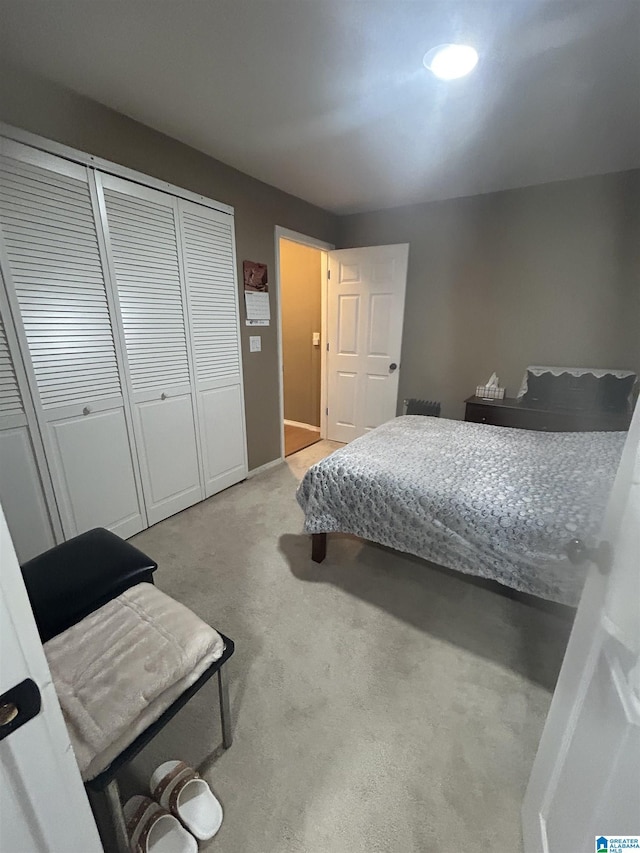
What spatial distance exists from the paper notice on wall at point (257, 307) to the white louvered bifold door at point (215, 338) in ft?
0.44

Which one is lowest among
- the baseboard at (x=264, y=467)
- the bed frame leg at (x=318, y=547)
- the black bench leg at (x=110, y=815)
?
the baseboard at (x=264, y=467)

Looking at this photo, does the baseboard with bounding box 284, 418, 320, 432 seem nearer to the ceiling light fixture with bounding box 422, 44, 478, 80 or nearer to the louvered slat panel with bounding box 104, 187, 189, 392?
the louvered slat panel with bounding box 104, 187, 189, 392

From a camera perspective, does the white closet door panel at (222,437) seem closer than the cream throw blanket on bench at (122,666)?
No

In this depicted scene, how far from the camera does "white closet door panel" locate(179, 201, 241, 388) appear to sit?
2.46 meters

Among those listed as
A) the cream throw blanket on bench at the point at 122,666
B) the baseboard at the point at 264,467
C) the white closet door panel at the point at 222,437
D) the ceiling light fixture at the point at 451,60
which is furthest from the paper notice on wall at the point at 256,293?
the cream throw blanket on bench at the point at 122,666

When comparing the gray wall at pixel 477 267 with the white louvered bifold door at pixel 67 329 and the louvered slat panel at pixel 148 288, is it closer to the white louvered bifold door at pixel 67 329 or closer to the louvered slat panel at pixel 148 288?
the louvered slat panel at pixel 148 288

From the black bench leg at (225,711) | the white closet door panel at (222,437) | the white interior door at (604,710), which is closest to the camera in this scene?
the white interior door at (604,710)

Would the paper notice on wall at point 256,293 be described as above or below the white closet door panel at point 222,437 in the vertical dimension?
above

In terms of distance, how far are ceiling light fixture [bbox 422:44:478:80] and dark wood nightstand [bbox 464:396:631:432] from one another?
222 centimetres

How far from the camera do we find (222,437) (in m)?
2.96

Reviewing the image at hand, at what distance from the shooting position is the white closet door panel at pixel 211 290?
2465 millimetres

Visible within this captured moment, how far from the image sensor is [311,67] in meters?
1.59

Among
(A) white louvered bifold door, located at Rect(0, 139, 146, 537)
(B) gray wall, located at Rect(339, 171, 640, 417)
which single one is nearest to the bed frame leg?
(A) white louvered bifold door, located at Rect(0, 139, 146, 537)

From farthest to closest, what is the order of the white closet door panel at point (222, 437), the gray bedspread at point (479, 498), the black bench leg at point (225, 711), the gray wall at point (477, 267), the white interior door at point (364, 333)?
1. the white interior door at point (364, 333)
2. the white closet door panel at point (222, 437)
3. the gray wall at point (477, 267)
4. the gray bedspread at point (479, 498)
5. the black bench leg at point (225, 711)
